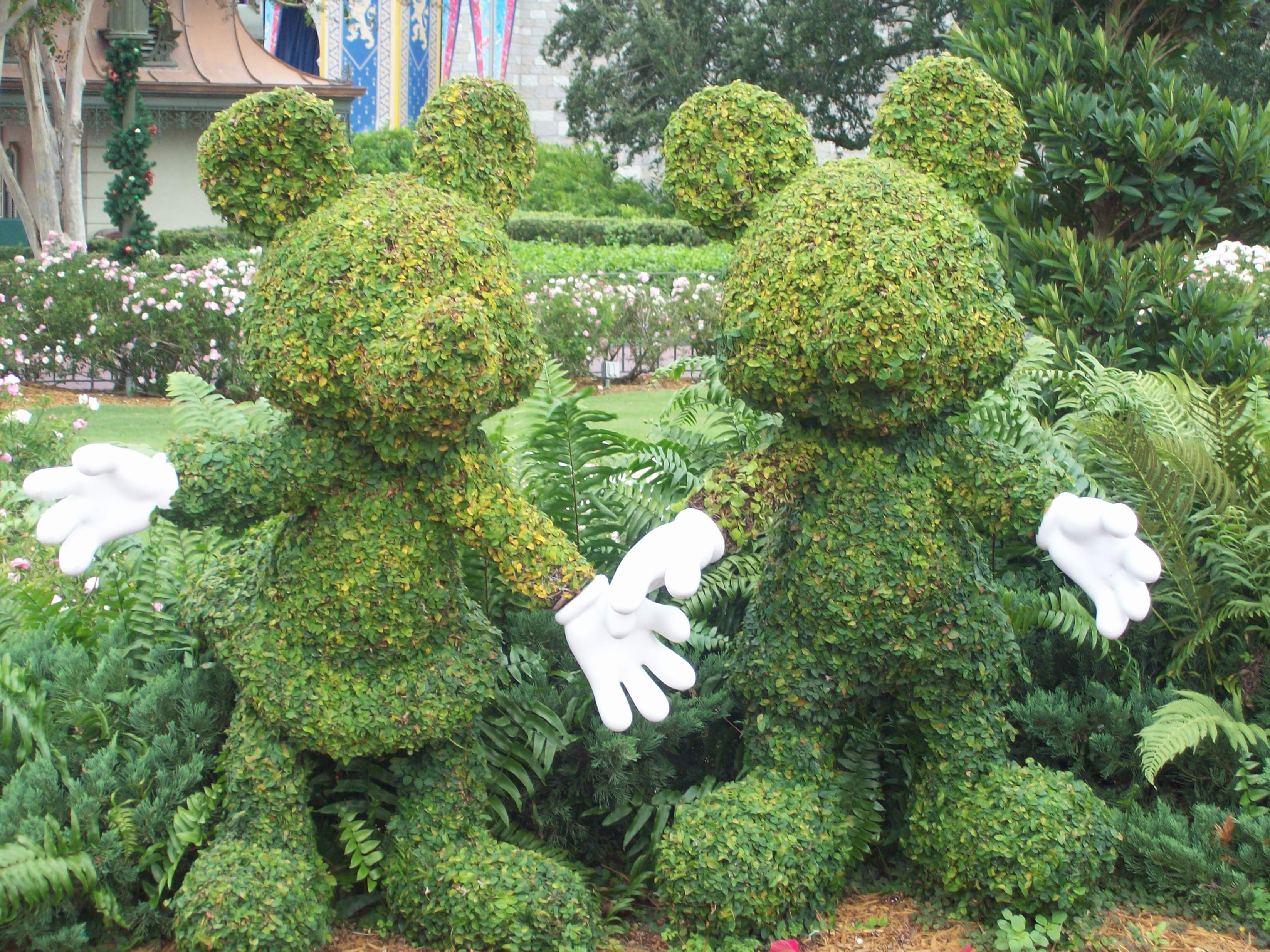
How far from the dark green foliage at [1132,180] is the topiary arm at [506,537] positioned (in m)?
2.76

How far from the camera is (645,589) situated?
250 cm

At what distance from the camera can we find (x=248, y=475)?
275 cm

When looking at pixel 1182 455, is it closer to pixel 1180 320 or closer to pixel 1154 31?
pixel 1180 320

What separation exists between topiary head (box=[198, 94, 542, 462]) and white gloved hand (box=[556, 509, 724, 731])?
0.52 m

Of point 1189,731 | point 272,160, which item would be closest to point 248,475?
point 272,160

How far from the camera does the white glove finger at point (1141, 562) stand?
102 inches

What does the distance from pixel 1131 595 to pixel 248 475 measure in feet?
6.97

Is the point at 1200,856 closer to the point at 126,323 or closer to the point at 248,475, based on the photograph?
the point at 248,475

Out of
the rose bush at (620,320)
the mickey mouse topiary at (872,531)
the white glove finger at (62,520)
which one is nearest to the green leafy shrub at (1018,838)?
the mickey mouse topiary at (872,531)

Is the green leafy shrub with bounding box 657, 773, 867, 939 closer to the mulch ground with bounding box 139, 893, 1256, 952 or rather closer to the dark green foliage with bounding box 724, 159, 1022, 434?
the mulch ground with bounding box 139, 893, 1256, 952

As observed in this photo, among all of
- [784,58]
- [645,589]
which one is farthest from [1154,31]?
[784,58]

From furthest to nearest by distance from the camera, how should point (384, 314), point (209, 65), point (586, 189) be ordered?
point (586, 189)
point (209, 65)
point (384, 314)

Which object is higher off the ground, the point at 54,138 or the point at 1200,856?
the point at 54,138

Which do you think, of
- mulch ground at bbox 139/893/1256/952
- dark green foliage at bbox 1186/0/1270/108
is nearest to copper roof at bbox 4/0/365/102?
dark green foliage at bbox 1186/0/1270/108
